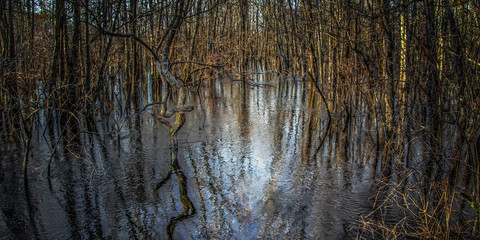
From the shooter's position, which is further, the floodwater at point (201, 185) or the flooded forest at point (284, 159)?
the floodwater at point (201, 185)

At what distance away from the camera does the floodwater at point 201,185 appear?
Answer: 217 inches

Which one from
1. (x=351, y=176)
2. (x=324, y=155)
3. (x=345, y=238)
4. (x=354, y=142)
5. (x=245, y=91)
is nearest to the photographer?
(x=345, y=238)

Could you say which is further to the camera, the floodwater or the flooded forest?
the floodwater

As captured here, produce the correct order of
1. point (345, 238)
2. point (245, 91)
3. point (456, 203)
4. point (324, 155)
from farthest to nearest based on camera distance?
point (245, 91), point (324, 155), point (456, 203), point (345, 238)

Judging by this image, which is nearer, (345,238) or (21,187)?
(345,238)

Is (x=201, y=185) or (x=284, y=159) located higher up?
(x=284, y=159)

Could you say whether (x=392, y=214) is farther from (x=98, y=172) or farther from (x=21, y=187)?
(x=21, y=187)

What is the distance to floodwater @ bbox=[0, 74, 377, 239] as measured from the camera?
18.1ft

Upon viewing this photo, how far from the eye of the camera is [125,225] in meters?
5.54

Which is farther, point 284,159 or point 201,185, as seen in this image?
point 284,159

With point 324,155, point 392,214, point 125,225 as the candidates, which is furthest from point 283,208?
point 324,155

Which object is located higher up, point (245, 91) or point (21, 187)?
point (245, 91)

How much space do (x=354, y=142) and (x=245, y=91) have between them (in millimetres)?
12198

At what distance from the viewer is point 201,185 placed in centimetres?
708
